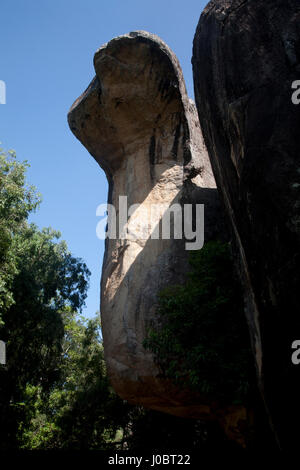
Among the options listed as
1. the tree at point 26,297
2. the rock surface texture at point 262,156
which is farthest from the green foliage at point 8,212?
the rock surface texture at point 262,156

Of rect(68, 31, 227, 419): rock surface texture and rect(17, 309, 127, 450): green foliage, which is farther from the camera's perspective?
rect(17, 309, 127, 450): green foliage

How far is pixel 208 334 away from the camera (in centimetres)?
668

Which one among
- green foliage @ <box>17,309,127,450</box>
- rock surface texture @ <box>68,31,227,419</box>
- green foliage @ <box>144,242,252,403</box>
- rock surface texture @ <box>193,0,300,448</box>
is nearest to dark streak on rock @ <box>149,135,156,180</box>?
rock surface texture @ <box>68,31,227,419</box>

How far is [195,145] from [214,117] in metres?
3.83

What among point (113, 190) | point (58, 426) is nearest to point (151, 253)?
point (113, 190)

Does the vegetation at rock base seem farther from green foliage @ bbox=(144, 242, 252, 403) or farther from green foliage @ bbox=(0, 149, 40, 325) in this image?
green foliage @ bbox=(144, 242, 252, 403)

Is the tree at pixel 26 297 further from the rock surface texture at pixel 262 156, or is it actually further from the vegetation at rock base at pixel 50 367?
the rock surface texture at pixel 262 156

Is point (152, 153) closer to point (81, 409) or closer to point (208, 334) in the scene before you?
point (208, 334)

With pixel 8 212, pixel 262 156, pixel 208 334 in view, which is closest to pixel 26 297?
pixel 8 212

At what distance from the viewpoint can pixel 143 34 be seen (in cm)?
996

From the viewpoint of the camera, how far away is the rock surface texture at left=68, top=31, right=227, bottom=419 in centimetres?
838

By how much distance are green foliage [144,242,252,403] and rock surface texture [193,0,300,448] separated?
40.5 inches

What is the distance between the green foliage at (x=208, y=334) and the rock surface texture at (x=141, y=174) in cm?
82
